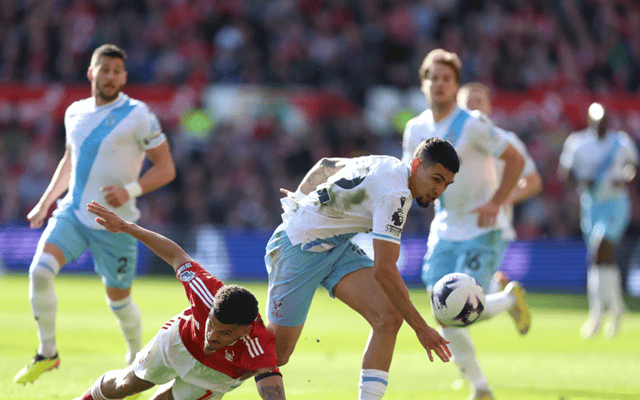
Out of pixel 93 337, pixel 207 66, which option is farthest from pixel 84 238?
pixel 207 66

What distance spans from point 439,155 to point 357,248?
1.12 metres

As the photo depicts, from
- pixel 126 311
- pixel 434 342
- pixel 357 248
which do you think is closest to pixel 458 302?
pixel 357 248

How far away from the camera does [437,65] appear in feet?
24.9

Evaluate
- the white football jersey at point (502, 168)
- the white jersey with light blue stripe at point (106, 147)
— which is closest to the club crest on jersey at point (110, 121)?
the white jersey with light blue stripe at point (106, 147)

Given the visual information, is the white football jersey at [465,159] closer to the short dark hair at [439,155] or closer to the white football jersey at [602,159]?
the short dark hair at [439,155]

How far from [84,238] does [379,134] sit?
15.5 meters

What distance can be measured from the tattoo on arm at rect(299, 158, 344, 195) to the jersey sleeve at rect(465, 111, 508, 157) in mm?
1923

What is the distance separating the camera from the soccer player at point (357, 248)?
530cm

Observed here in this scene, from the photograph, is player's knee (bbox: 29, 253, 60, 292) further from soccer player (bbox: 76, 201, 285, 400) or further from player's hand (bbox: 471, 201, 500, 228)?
player's hand (bbox: 471, 201, 500, 228)

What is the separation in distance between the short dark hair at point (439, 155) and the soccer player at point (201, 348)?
53.5 inches

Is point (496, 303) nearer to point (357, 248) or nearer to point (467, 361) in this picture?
point (467, 361)

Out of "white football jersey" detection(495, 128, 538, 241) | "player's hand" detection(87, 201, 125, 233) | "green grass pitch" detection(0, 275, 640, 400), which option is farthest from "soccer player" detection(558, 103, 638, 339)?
"player's hand" detection(87, 201, 125, 233)

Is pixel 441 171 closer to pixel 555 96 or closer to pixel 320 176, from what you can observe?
pixel 320 176

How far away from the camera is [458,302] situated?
6027mm
